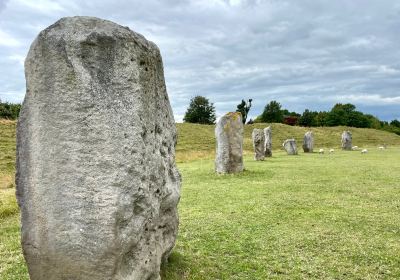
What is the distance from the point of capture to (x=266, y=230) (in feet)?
36.2

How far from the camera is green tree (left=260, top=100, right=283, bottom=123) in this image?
115 m

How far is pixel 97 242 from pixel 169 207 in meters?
2.22

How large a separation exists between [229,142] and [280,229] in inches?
425

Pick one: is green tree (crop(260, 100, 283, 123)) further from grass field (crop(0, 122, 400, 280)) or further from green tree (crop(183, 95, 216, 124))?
Answer: grass field (crop(0, 122, 400, 280))

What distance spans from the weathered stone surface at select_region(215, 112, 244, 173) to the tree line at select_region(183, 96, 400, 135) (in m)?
84.0

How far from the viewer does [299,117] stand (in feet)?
387

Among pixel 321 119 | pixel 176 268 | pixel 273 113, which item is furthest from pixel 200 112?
pixel 176 268

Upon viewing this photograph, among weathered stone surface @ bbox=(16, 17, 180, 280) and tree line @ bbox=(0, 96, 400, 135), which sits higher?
tree line @ bbox=(0, 96, 400, 135)

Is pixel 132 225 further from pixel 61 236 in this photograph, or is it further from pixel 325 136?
pixel 325 136

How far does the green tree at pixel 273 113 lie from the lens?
115 meters

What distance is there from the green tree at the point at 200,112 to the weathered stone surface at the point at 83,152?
100 m

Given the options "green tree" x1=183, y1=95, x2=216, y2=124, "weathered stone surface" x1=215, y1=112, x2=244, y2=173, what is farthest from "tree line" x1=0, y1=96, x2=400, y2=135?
"weathered stone surface" x1=215, y1=112, x2=244, y2=173

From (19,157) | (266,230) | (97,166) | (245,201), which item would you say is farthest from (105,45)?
(245,201)

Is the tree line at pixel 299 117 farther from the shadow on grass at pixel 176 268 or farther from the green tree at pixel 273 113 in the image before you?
the shadow on grass at pixel 176 268
